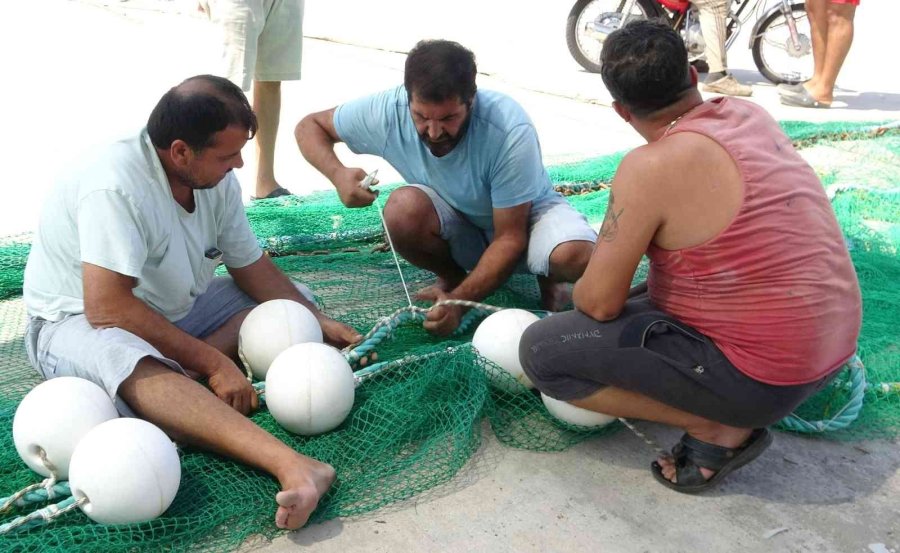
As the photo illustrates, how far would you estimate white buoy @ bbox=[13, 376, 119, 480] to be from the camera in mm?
2502

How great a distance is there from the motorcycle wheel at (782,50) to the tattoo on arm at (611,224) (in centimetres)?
712

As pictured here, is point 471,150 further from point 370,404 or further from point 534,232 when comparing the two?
point 370,404

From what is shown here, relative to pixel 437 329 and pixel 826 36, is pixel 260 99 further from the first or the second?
pixel 826 36

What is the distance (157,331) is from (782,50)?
7999 mm

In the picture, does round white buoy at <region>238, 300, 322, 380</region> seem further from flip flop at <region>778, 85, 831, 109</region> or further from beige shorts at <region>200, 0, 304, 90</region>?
flip flop at <region>778, 85, 831, 109</region>

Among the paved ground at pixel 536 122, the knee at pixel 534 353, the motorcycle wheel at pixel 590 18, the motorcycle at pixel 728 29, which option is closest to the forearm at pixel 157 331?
the paved ground at pixel 536 122

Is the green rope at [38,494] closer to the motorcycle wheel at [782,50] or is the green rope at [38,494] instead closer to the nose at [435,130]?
the nose at [435,130]

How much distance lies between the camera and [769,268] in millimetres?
2432

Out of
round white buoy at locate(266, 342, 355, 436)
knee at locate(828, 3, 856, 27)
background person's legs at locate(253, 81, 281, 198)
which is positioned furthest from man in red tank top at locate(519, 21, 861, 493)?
knee at locate(828, 3, 856, 27)

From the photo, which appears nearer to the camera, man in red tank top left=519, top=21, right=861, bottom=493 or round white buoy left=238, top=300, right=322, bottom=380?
man in red tank top left=519, top=21, right=861, bottom=493

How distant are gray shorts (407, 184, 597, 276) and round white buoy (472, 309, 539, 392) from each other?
538mm

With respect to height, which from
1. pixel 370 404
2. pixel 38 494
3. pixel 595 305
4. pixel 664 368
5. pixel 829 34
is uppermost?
pixel 829 34


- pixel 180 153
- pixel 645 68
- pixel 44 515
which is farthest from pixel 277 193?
pixel 645 68

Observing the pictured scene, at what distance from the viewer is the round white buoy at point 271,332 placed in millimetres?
3102
